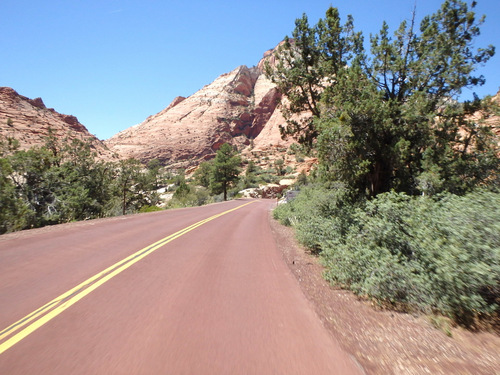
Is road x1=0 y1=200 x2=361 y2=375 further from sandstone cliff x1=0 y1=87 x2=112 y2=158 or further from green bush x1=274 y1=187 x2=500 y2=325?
sandstone cliff x1=0 y1=87 x2=112 y2=158

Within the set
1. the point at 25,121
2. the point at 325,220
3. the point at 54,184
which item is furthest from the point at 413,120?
the point at 25,121

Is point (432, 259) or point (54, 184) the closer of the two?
point (432, 259)

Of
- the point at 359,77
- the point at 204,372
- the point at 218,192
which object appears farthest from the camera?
the point at 218,192

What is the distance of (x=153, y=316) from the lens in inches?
146

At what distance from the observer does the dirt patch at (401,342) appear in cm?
282

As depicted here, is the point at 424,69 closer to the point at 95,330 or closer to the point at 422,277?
the point at 422,277

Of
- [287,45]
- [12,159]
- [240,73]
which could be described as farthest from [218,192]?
[240,73]

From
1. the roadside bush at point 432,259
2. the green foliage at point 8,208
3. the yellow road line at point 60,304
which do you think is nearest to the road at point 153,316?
the yellow road line at point 60,304

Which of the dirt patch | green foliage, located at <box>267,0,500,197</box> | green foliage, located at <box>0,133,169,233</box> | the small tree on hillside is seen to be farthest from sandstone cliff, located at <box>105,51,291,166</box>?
the dirt patch

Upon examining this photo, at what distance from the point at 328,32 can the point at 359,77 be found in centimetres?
358

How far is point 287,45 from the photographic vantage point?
14.1 metres

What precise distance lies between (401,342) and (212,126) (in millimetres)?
110722

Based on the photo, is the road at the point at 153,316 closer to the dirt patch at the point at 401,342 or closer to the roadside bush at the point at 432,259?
the dirt patch at the point at 401,342

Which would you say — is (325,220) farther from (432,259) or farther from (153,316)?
(153,316)
